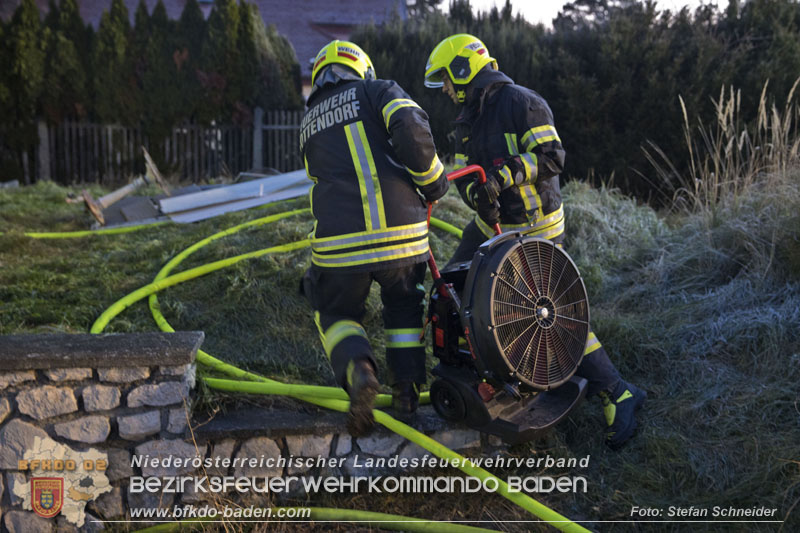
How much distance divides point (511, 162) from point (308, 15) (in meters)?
19.0

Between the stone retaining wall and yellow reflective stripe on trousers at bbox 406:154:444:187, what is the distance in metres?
1.28

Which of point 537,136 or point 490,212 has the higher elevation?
point 537,136

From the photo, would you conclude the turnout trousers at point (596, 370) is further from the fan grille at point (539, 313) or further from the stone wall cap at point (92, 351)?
the stone wall cap at point (92, 351)

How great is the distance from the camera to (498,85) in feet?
12.0

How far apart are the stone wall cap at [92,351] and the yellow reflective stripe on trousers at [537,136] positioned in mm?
2056

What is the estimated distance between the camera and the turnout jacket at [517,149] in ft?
11.3

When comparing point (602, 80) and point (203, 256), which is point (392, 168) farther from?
point (602, 80)

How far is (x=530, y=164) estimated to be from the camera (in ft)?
11.1

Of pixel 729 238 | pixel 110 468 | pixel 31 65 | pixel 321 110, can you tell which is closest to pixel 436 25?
pixel 31 65

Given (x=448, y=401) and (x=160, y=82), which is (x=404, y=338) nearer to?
(x=448, y=401)

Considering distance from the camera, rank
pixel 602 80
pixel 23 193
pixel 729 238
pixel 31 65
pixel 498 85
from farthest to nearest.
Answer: pixel 31 65 < pixel 602 80 < pixel 23 193 < pixel 729 238 < pixel 498 85

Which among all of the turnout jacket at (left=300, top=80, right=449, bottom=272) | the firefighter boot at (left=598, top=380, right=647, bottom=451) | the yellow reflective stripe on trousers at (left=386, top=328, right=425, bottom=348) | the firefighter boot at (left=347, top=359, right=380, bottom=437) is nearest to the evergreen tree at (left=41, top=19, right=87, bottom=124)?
the turnout jacket at (left=300, top=80, right=449, bottom=272)

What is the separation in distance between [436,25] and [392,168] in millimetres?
8831

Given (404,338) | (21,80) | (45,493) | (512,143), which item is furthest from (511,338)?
(21,80)
